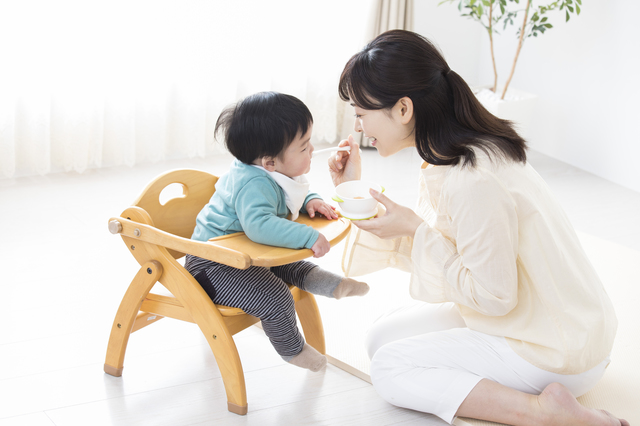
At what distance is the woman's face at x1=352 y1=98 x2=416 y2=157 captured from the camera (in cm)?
136

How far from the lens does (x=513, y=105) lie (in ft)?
11.6

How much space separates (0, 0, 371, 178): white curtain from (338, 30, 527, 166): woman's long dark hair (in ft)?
6.87

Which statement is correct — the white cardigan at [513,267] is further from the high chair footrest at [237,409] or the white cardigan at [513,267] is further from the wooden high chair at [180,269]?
the high chair footrest at [237,409]

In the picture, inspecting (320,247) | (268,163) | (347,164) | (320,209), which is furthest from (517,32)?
(320,247)

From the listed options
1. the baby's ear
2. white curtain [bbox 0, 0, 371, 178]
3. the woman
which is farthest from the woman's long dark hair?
white curtain [bbox 0, 0, 371, 178]

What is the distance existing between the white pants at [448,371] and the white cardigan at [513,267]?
33mm

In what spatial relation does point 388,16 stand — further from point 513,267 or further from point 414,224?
point 513,267

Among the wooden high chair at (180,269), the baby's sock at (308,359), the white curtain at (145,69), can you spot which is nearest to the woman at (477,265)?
the baby's sock at (308,359)

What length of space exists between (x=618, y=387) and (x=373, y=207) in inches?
32.7

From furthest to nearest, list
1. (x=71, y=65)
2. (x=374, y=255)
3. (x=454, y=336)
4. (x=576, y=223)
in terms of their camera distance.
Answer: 1. (x=71, y=65)
2. (x=576, y=223)
3. (x=374, y=255)
4. (x=454, y=336)

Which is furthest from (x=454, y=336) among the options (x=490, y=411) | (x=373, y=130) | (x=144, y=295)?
(x=144, y=295)

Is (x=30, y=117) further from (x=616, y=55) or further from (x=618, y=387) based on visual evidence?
(x=616, y=55)

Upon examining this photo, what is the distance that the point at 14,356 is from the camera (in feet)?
5.57

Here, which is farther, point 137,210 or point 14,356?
point 14,356
